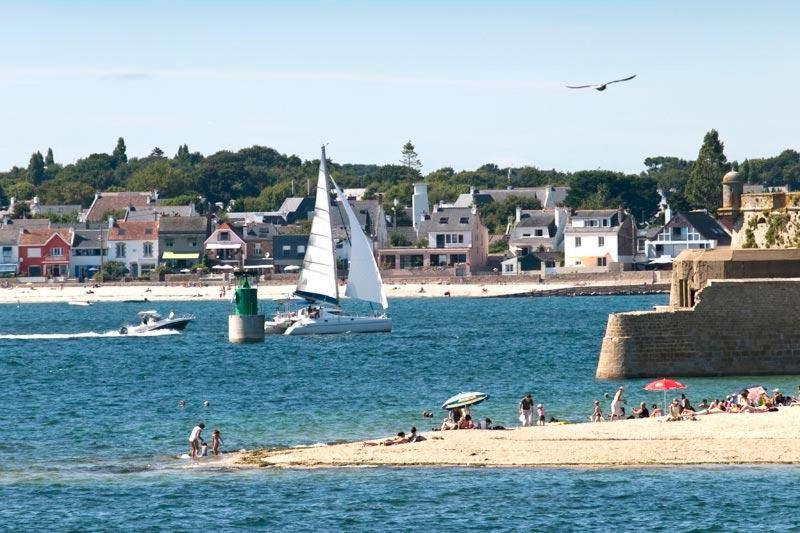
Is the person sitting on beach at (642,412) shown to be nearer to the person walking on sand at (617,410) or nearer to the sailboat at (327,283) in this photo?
the person walking on sand at (617,410)

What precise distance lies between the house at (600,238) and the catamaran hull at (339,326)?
64675 mm

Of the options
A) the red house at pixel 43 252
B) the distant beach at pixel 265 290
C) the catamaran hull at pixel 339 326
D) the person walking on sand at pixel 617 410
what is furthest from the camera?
the red house at pixel 43 252

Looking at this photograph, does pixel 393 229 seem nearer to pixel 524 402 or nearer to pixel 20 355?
pixel 20 355

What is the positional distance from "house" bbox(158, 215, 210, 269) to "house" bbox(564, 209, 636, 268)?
36.1 metres

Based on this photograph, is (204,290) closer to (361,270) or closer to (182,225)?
(182,225)

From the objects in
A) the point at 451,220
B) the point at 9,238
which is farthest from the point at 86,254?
the point at 451,220

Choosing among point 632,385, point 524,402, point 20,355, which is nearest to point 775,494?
point 524,402

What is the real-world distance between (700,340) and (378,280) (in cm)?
4078

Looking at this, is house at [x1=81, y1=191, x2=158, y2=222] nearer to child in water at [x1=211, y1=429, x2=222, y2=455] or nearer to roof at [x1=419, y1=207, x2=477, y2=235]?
roof at [x1=419, y1=207, x2=477, y2=235]

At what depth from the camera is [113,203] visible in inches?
7421

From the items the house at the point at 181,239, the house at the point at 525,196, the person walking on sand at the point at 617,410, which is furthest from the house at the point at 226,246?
the person walking on sand at the point at 617,410

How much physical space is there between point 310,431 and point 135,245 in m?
121

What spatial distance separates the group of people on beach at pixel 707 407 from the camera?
1740 inches

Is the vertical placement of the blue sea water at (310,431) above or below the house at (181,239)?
below
